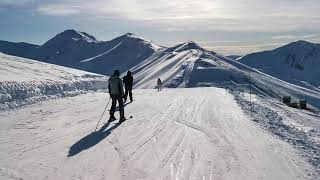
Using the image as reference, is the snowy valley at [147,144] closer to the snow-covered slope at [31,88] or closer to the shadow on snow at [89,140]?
the shadow on snow at [89,140]

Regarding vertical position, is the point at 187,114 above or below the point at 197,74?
above

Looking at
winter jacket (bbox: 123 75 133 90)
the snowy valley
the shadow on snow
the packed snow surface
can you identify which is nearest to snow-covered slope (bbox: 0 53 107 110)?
the snowy valley

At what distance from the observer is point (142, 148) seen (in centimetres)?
1273

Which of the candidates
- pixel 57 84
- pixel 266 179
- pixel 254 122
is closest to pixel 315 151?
pixel 266 179

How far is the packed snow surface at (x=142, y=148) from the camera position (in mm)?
10250

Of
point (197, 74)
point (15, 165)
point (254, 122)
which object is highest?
point (15, 165)

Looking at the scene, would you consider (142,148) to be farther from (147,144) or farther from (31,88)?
(31,88)

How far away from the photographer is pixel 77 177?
9.53 m

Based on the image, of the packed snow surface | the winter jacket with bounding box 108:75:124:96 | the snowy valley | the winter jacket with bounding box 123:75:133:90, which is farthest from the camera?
the winter jacket with bounding box 123:75:133:90

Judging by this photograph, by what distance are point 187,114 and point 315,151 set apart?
781cm

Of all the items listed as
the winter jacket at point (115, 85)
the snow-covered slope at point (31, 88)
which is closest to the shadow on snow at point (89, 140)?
the winter jacket at point (115, 85)

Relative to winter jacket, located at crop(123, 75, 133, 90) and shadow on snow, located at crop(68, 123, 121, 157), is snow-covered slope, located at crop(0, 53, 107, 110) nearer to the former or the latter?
winter jacket, located at crop(123, 75, 133, 90)

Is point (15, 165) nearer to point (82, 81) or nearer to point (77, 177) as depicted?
point (77, 177)

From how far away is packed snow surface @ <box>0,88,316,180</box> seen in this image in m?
10.2
